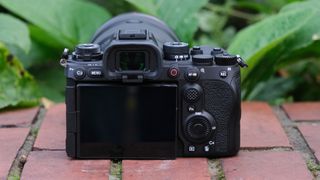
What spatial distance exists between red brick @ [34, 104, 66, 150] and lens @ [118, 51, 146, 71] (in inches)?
9.6

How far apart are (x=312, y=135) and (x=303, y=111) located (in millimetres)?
205

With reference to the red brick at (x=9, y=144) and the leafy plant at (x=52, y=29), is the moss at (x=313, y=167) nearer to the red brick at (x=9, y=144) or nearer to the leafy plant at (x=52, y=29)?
the red brick at (x=9, y=144)

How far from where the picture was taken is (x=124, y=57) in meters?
1.20

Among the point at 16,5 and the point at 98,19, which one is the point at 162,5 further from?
the point at 16,5

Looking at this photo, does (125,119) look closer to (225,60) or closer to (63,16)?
(225,60)

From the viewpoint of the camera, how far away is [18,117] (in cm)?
159

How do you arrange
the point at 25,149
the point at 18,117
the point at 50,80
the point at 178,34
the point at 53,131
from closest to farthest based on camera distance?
the point at 25,149 < the point at 53,131 < the point at 18,117 < the point at 178,34 < the point at 50,80

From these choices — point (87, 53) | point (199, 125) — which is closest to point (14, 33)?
point (87, 53)

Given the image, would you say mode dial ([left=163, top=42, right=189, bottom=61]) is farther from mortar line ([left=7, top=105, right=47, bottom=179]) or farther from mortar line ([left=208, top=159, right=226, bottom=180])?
mortar line ([left=7, top=105, right=47, bottom=179])

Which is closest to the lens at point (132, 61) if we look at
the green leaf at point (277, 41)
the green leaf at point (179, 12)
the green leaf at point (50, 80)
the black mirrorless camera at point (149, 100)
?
the black mirrorless camera at point (149, 100)

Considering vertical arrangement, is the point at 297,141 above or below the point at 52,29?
below

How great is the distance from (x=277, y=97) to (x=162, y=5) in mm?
391

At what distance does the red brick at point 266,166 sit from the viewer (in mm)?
1210

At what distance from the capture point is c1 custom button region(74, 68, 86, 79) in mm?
1205
